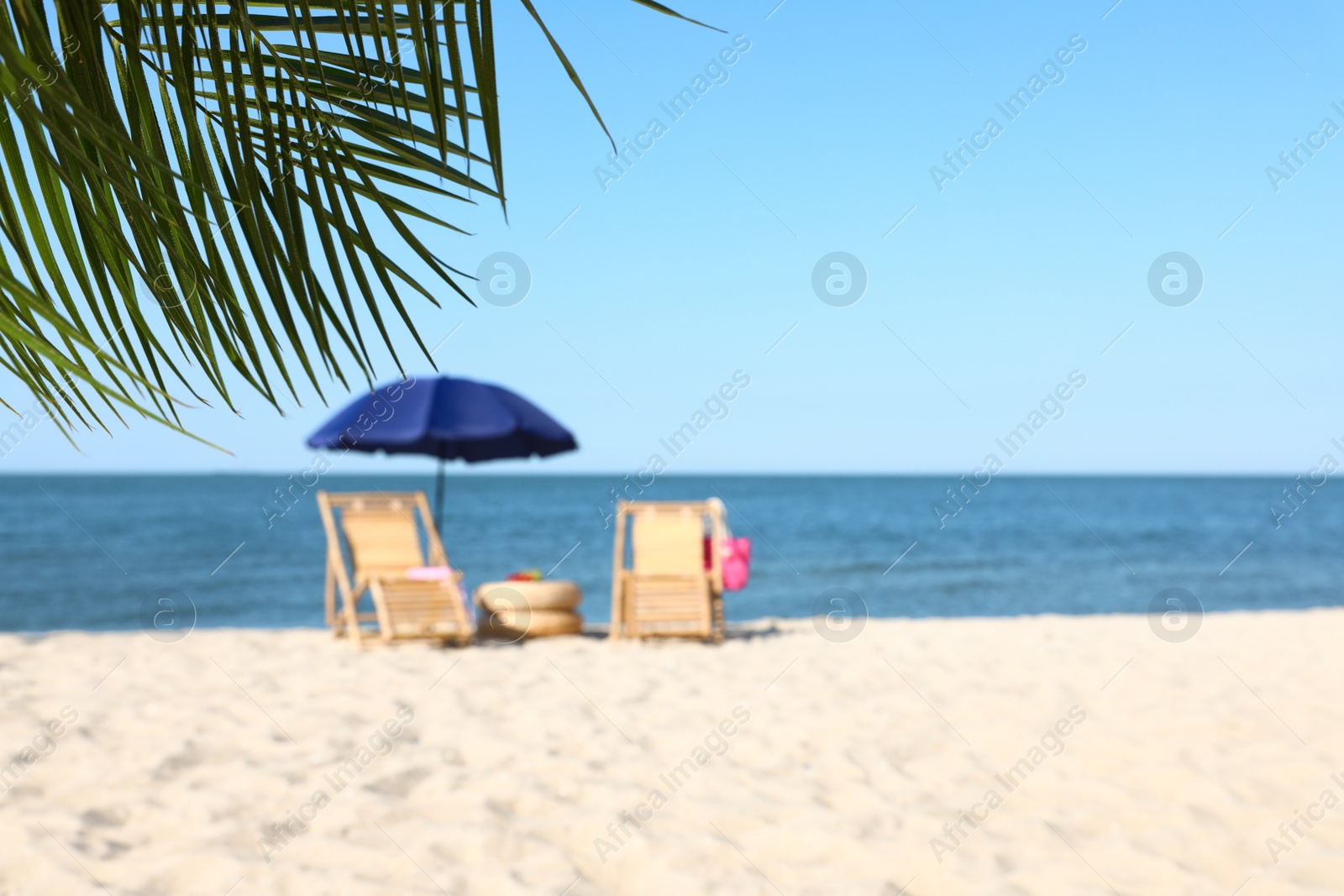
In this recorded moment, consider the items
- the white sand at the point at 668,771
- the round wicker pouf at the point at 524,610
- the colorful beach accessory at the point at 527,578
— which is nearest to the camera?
the white sand at the point at 668,771

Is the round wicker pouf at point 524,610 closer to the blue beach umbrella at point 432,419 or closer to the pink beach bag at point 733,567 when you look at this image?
the blue beach umbrella at point 432,419

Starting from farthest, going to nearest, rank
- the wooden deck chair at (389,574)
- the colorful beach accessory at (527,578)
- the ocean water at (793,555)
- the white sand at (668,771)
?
the ocean water at (793,555)
the colorful beach accessory at (527,578)
the wooden deck chair at (389,574)
the white sand at (668,771)

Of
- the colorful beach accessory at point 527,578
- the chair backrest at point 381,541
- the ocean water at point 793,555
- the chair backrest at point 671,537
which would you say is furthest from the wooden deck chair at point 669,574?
the ocean water at point 793,555

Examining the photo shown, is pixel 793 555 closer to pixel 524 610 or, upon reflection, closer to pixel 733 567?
pixel 733 567

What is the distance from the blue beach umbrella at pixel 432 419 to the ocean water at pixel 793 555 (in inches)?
106

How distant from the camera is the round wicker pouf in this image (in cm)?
659

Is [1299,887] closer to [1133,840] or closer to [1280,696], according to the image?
[1133,840]

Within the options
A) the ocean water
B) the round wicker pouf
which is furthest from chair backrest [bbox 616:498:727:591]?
the ocean water

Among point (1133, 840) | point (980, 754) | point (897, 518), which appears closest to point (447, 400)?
point (980, 754)

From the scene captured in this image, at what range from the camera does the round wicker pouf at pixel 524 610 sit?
6590mm

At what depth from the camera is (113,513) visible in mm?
32938

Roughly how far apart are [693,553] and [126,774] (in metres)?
4.09

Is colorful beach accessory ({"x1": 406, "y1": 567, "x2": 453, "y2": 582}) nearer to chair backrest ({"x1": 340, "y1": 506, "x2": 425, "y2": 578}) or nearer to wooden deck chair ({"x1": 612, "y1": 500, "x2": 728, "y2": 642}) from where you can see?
chair backrest ({"x1": 340, "y1": 506, "x2": 425, "y2": 578})

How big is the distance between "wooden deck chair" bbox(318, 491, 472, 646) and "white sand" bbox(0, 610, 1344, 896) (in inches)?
28.0
